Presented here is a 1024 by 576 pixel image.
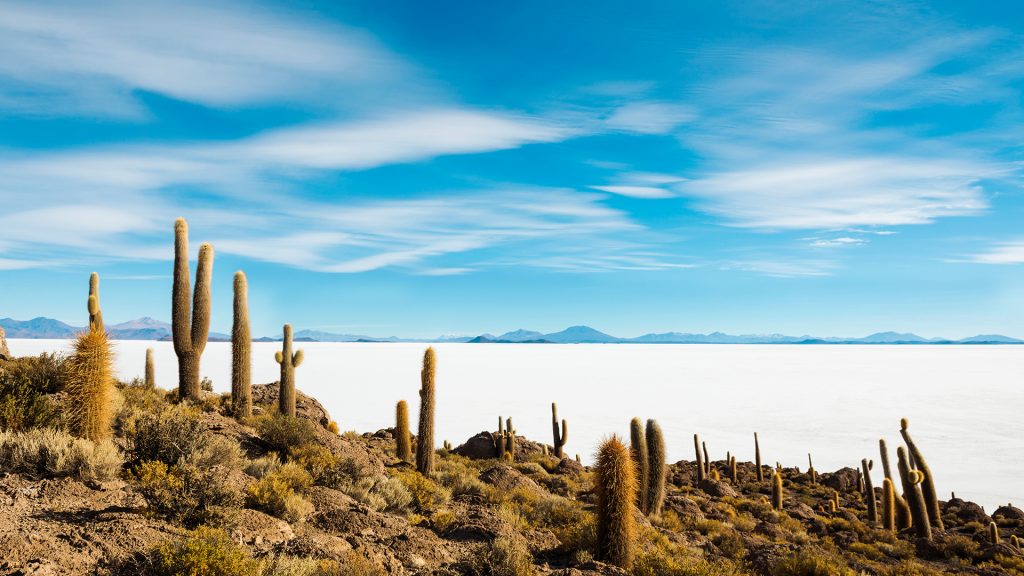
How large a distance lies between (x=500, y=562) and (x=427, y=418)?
10.1 metres

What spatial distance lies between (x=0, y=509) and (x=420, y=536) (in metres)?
5.52

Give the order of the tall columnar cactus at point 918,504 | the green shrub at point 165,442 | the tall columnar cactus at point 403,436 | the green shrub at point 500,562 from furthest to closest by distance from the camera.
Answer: the tall columnar cactus at point 918,504, the tall columnar cactus at point 403,436, the green shrub at point 165,442, the green shrub at point 500,562

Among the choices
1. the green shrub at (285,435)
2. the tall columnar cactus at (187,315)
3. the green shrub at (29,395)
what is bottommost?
the green shrub at (285,435)

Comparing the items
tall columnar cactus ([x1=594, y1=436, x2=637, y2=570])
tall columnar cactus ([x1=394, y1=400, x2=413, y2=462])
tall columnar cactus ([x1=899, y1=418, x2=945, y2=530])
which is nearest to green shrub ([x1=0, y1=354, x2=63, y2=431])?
tall columnar cactus ([x1=594, y1=436, x2=637, y2=570])

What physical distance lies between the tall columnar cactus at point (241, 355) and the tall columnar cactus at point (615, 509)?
40.1 ft

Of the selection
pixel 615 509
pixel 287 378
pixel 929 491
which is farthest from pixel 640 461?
pixel 929 491

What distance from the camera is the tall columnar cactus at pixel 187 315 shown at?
18.3 metres

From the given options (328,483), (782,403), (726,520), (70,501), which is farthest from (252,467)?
(782,403)

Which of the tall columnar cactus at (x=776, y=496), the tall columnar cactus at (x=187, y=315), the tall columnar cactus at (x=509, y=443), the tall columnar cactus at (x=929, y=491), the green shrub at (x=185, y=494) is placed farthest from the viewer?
the tall columnar cactus at (x=509, y=443)

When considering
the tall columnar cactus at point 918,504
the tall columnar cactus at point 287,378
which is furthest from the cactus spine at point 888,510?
the tall columnar cactus at point 287,378

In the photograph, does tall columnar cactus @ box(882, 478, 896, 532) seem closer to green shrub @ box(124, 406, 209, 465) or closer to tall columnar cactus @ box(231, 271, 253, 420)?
tall columnar cactus @ box(231, 271, 253, 420)

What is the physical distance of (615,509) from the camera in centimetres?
1045

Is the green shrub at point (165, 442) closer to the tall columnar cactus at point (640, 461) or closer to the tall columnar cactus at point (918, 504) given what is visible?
the tall columnar cactus at point (640, 461)

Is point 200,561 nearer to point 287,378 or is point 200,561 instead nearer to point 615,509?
point 615,509
